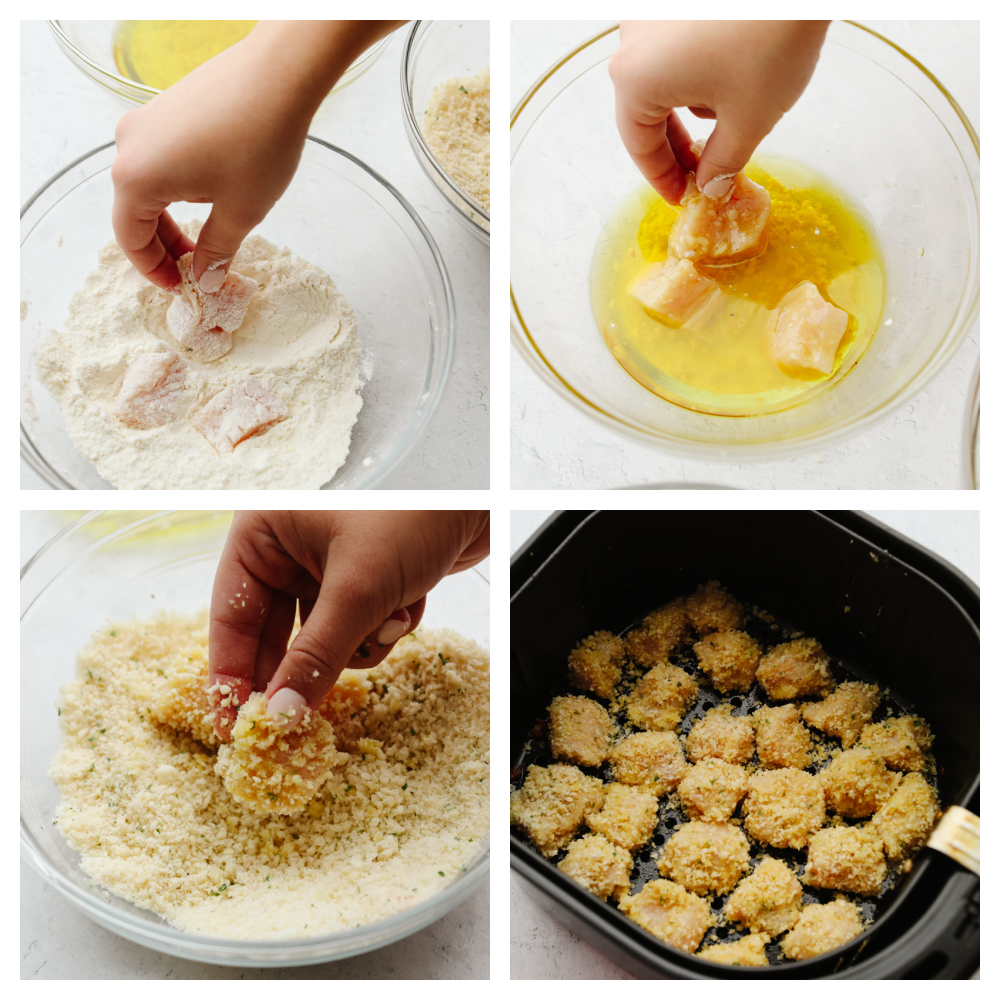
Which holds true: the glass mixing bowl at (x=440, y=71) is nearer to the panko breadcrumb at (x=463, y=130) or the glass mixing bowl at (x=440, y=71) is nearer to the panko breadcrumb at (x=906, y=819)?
the panko breadcrumb at (x=463, y=130)

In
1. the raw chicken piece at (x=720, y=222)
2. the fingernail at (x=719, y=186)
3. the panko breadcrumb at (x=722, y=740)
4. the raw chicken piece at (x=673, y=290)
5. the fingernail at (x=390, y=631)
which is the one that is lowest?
the panko breadcrumb at (x=722, y=740)

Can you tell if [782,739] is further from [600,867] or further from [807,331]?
[807,331]

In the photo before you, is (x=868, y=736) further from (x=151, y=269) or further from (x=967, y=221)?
(x=151, y=269)

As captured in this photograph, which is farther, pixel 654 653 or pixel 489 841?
pixel 654 653

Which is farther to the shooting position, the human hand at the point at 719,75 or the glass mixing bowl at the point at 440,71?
the glass mixing bowl at the point at 440,71

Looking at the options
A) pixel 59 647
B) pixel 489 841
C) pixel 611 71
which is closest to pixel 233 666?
pixel 59 647

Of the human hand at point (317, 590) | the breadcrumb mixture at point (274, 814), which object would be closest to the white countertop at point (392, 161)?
the human hand at point (317, 590)

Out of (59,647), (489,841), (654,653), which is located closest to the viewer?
(489,841)

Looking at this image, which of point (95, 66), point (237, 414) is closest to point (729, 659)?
point (237, 414)
